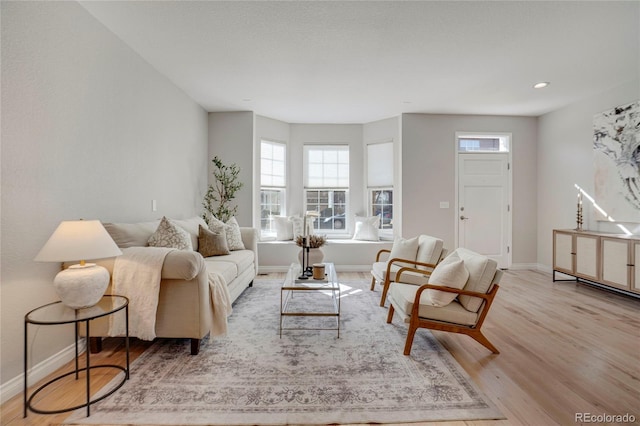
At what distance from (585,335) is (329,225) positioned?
3.93 meters

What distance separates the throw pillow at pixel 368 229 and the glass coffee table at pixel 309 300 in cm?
179

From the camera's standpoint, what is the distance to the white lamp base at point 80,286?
70.7 inches

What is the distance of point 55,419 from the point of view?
5.45ft

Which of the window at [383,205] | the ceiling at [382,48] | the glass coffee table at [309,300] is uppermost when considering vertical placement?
the ceiling at [382,48]

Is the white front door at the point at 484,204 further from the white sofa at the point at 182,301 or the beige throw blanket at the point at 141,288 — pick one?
the beige throw blanket at the point at 141,288

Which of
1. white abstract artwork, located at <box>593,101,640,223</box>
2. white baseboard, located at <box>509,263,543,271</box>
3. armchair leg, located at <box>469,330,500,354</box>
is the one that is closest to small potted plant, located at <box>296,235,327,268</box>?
armchair leg, located at <box>469,330,500,354</box>

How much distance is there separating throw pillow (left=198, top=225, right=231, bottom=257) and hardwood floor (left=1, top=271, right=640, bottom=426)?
48.2 inches

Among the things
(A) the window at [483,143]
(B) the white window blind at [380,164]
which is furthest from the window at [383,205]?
(A) the window at [483,143]

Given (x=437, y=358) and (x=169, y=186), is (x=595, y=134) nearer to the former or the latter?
(x=437, y=358)

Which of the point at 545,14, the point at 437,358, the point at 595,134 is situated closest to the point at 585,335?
the point at 437,358

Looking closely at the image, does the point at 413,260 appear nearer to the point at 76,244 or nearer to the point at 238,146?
the point at 76,244

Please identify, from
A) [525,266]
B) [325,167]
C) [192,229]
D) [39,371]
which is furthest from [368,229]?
[39,371]

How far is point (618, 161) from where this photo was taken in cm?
407

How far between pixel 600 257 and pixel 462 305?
9.61 ft
